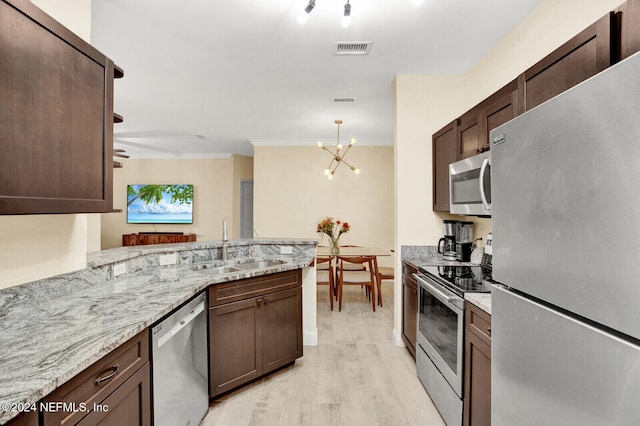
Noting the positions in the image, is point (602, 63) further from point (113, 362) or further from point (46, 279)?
point (46, 279)

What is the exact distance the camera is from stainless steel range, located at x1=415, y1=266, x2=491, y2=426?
5.93ft

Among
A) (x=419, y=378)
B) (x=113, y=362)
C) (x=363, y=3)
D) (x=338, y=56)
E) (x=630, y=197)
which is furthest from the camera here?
(x=338, y=56)

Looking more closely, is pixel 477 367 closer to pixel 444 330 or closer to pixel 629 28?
pixel 444 330

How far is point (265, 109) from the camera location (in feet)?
14.4

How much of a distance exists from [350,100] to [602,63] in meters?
3.00

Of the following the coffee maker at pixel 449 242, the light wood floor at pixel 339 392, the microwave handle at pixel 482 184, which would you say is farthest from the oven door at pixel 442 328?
the coffee maker at pixel 449 242

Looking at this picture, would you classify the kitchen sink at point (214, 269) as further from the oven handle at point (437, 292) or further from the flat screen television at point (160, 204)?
the flat screen television at point (160, 204)

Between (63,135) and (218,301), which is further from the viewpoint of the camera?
(218,301)

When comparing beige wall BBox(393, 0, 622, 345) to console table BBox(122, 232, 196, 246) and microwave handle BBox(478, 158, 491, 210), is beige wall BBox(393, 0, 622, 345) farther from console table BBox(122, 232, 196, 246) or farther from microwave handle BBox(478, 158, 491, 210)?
console table BBox(122, 232, 196, 246)

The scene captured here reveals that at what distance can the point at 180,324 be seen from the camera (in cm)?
170

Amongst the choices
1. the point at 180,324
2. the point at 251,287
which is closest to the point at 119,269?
the point at 180,324

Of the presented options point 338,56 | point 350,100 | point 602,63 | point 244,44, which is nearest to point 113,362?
point 602,63

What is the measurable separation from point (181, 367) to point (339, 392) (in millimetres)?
1212

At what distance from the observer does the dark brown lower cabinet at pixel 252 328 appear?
85.7 inches
